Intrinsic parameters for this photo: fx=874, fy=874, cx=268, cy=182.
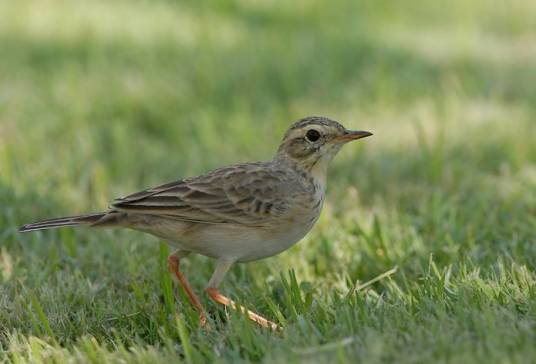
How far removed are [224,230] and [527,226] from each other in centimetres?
218

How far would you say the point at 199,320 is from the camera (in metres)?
4.66

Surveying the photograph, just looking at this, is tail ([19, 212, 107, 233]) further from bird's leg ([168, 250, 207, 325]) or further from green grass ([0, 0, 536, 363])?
bird's leg ([168, 250, 207, 325])

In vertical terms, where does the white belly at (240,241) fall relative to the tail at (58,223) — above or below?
below

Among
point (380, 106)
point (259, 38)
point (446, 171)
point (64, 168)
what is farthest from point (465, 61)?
point (64, 168)

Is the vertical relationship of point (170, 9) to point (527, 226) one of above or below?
above

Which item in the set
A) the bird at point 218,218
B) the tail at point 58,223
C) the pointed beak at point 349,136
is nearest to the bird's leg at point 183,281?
the bird at point 218,218

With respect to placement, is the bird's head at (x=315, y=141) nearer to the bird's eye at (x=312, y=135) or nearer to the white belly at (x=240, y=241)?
the bird's eye at (x=312, y=135)

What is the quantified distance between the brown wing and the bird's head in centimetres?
24

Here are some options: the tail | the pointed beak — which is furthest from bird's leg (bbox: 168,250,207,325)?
the pointed beak

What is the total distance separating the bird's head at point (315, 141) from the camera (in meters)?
5.34

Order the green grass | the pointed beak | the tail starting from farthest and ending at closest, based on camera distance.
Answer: the pointed beak < the tail < the green grass

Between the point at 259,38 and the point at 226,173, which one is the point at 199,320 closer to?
the point at 226,173

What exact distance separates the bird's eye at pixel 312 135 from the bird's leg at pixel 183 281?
3.39ft

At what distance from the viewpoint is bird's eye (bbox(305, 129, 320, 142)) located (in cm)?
536
